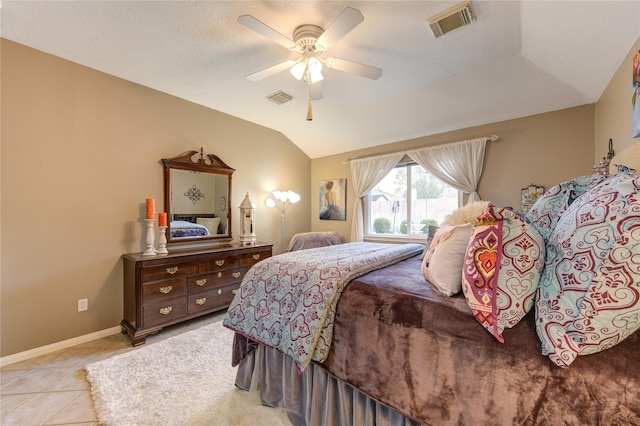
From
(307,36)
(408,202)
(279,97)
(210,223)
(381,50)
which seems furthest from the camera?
(408,202)

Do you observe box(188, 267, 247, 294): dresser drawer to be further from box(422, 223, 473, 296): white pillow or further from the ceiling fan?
box(422, 223, 473, 296): white pillow

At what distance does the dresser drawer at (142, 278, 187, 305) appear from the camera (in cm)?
254

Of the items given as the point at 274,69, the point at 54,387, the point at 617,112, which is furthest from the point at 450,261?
the point at 54,387

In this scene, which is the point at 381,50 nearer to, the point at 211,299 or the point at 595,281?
the point at 595,281

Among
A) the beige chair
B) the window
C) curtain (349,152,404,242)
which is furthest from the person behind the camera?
the beige chair

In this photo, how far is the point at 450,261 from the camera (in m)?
1.26

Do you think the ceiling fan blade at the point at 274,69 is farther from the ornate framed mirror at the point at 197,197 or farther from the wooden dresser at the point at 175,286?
the wooden dresser at the point at 175,286

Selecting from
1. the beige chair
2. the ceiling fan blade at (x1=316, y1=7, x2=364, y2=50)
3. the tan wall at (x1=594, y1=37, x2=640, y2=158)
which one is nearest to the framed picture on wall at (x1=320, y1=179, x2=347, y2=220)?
the beige chair

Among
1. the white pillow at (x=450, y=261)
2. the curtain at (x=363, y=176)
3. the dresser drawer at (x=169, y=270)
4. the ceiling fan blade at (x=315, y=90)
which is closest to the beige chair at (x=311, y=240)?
the curtain at (x=363, y=176)

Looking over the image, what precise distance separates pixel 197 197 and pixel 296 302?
101 inches

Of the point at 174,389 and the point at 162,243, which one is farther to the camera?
the point at 162,243

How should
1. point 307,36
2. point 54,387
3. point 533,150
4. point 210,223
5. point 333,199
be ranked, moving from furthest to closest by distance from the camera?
point 333,199
point 210,223
point 533,150
point 307,36
point 54,387

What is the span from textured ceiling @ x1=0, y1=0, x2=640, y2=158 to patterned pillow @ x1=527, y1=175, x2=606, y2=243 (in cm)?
126

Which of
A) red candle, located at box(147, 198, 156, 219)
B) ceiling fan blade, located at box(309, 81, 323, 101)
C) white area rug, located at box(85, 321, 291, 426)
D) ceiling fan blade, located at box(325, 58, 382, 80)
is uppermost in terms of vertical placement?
ceiling fan blade, located at box(325, 58, 382, 80)
